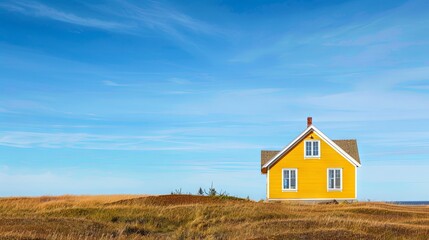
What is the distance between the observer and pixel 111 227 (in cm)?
2328

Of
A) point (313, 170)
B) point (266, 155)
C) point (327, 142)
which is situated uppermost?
point (327, 142)

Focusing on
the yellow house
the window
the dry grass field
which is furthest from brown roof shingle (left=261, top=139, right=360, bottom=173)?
the dry grass field

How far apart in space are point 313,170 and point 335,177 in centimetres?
186

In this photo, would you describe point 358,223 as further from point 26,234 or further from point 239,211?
point 26,234

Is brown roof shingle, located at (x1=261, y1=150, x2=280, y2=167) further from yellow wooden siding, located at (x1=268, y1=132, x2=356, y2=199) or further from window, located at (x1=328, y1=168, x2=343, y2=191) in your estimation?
window, located at (x1=328, y1=168, x2=343, y2=191)

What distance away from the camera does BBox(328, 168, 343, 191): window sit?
45125 mm

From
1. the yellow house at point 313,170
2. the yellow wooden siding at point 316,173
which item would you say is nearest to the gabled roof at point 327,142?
the yellow house at point 313,170

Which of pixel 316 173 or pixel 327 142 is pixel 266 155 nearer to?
pixel 316 173

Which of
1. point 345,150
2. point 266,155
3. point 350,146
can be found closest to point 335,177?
point 345,150

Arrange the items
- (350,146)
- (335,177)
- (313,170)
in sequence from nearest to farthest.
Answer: (335,177), (313,170), (350,146)

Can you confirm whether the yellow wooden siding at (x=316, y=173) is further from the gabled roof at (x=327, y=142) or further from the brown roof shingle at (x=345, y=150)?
the brown roof shingle at (x=345, y=150)

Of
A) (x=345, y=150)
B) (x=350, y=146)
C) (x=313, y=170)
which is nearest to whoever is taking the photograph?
(x=313, y=170)

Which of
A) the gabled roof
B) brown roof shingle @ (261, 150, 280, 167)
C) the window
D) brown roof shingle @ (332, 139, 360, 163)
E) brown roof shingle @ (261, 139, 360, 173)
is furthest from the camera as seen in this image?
brown roof shingle @ (261, 150, 280, 167)

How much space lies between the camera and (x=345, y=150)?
154ft
